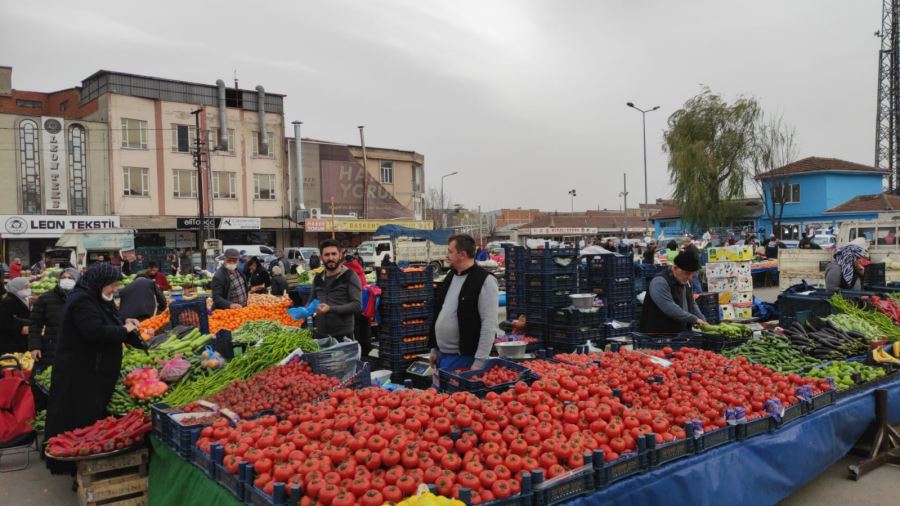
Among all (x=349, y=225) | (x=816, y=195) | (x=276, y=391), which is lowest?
(x=276, y=391)

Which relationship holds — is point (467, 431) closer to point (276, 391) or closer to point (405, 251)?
point (276, 391)

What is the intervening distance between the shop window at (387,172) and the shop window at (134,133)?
62.7ft

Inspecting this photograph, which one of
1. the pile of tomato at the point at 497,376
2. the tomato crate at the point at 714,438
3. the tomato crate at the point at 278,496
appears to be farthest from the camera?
the pile of tomato at the point at 497,376

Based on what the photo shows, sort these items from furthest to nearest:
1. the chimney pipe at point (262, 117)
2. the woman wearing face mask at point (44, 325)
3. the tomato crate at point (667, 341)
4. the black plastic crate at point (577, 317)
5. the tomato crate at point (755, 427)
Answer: the chimney pipe at point (262, 117) → the black plastic crate at point (577, 317) → the woman wearing face mask at point (44, 325) → the tomato crate at point (667, 341) → the tomato crate at point (755, 427)

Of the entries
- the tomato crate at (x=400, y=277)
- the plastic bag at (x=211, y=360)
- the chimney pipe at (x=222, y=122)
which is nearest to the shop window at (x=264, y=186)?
the chimney pipe at (x=222, y=122)

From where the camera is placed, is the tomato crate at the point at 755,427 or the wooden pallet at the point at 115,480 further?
the wooden pallet at the point at 115,480

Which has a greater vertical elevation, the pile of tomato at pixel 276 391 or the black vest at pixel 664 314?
the black vest at pixel 664 314

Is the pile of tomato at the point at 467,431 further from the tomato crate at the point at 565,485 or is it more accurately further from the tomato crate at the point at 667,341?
the tomato crate at the point at 667,341

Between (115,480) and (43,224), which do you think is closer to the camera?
(115,480)

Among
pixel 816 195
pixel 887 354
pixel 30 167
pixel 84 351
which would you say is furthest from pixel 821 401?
pixel 816 195

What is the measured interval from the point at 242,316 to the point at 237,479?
22.2 ft

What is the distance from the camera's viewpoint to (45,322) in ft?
22.4

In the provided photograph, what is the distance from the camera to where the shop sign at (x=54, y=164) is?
31766 mm

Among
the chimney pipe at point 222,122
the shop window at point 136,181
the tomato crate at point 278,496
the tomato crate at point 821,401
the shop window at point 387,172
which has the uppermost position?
the chimney pipe at point 222,122
